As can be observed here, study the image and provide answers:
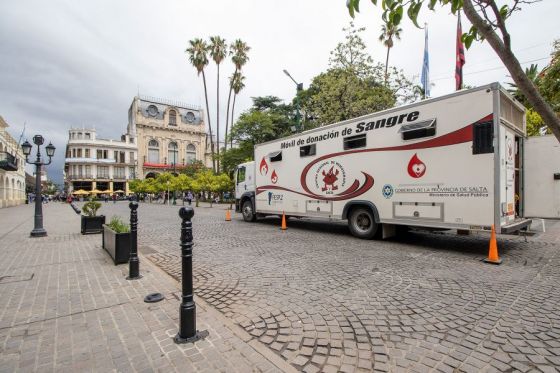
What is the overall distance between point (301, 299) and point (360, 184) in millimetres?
5233

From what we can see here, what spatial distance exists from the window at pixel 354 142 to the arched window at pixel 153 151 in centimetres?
7124

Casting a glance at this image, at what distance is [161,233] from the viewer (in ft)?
34.2

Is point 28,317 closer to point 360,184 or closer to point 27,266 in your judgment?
point 27,266

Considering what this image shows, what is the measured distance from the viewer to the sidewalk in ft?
8.34

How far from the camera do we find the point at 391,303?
12.5 feet

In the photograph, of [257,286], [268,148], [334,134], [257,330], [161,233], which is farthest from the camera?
[268,148]

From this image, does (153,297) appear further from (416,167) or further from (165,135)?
(165,135)

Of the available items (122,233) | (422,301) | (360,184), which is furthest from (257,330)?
(360,184)

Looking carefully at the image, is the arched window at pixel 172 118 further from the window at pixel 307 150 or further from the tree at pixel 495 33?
the tree at pixel 495 33

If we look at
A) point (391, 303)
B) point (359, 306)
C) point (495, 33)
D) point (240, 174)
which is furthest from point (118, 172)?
point (495, 33)

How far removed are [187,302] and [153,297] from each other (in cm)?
133

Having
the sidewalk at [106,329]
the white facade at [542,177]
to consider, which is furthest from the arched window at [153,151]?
the white facade at [542,177]

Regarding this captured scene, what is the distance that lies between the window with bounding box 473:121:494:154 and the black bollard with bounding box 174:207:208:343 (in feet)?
20.6

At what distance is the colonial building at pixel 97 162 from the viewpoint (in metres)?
63.3
